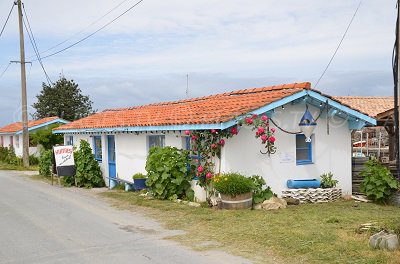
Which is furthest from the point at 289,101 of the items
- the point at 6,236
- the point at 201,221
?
the point at 6,236

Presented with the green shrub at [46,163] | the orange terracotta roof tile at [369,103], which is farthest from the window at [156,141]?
the orange terracotta roof tile at [369,103]

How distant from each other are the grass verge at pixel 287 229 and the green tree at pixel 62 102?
37.3 m

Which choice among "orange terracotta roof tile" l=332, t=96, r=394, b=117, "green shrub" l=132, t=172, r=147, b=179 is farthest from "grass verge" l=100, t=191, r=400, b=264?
"orange terracotta roof tile" l=332, t=96, r=394, b=117

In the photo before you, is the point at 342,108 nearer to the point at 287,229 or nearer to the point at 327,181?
the point at 327,181

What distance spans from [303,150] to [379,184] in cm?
222

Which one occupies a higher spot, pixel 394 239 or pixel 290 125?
pixel 290 125

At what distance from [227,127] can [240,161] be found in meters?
1.22

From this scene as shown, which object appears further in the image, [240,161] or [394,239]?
[240,161]

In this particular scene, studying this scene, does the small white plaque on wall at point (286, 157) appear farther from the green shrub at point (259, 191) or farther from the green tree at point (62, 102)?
the green tree at point (62, 102)

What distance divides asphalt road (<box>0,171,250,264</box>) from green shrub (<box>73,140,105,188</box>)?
3.92 meters

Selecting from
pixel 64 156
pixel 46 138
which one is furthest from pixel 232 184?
pixel 46 138

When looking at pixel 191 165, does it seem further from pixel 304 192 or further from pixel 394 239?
pixel 394 239

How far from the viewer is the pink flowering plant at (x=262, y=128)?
11.7 metres

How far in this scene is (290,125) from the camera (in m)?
13.1
